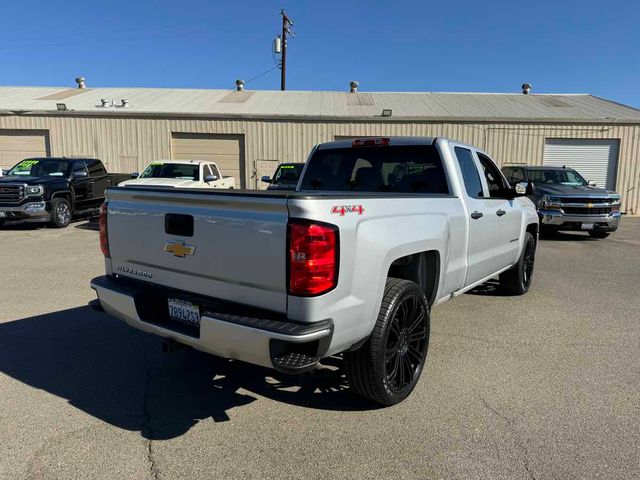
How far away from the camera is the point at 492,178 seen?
5469mm

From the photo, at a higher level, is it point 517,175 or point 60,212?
point 517,175

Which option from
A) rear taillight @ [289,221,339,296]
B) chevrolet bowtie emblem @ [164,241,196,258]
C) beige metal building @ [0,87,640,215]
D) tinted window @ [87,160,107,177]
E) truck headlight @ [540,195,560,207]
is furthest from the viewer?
beige metal building @ [0,87,640,215]

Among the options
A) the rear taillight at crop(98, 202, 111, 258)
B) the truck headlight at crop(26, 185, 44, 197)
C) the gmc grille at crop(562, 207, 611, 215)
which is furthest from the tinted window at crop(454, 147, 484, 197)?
the truck headlight at crop(26, 185, 44, 197)

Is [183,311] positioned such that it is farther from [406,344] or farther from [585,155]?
[585,155]

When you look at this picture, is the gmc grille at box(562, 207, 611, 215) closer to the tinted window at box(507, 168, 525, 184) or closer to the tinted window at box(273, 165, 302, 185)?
the tinted window at box(507, 168, 525, 184)

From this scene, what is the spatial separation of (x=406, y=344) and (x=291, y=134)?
16862mm

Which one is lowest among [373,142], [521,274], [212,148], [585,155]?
[521,274]

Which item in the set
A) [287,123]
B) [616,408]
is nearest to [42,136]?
[287,123]

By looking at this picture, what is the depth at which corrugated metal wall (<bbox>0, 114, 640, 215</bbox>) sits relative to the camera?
19.3 m

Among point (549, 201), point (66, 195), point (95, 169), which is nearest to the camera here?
point (549, 201)

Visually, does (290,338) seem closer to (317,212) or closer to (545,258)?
(317,212)

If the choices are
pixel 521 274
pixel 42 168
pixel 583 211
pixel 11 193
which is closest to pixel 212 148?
pixel 42 168

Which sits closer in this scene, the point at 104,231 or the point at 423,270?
the point at 104,231

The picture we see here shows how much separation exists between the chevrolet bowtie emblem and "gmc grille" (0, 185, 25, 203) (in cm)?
1074
